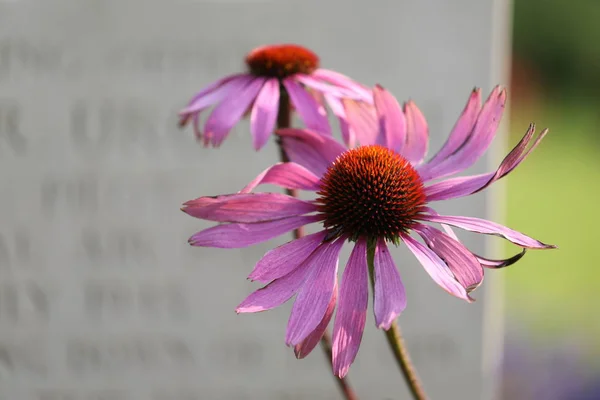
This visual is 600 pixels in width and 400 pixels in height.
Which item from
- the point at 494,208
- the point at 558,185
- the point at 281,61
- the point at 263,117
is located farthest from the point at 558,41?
the point at 263,117

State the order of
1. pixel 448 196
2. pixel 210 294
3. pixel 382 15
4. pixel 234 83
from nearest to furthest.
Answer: pixel 448 196
pixel 234 83
pixel 382 15
pixel 210 294

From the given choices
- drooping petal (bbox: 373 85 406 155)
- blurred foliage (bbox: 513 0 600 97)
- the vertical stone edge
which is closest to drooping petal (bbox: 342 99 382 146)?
drooping petal (bbox: 373 85 406 155)

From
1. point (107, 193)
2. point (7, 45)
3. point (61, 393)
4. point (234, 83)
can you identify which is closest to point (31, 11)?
point (7, 45)

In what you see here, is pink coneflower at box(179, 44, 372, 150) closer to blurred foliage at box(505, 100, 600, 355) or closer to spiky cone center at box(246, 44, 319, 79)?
spiky cone center at box(246, 44, 319, 79)

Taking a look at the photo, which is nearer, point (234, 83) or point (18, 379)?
point (234, 83)

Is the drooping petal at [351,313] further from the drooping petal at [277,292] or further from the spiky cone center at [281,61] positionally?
the spiky cone center at [281,61]

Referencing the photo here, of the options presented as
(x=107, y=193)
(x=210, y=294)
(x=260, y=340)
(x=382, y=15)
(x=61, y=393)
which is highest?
(x=382, y=15)

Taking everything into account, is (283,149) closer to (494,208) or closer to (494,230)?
(494,230)

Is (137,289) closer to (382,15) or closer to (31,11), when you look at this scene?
(31,11)
